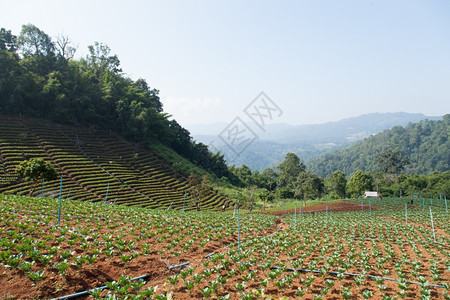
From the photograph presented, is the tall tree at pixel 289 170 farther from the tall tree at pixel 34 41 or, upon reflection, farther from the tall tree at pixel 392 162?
the tall tree at pixel 34 41

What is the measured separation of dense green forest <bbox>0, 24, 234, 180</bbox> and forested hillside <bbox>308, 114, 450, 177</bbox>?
89570mm

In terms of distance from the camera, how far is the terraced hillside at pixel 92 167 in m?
34.2

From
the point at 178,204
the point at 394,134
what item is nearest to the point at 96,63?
the point at 178,204

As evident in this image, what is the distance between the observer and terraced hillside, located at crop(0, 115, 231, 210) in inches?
1345

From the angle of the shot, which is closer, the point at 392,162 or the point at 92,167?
the point at 92,167

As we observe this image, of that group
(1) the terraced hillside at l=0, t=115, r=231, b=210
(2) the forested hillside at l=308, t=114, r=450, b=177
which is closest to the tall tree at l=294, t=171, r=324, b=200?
(1) the terraced hillside at l=0, t=115, r=231, b=210

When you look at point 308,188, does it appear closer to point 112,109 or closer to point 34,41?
point 112,109

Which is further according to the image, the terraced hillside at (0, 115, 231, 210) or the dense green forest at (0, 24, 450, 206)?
the dense green forest at (0, 24, 450, 206)

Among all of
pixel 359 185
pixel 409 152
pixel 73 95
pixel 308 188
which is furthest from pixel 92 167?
pixel 409 152

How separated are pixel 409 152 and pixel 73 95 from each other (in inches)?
6223

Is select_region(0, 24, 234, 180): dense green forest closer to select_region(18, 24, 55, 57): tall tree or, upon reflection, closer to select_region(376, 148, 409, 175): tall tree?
select_region(18, 24, 55, 57): tall tree

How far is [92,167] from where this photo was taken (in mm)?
40531

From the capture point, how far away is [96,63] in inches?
2857

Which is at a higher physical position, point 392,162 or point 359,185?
point 392,162
